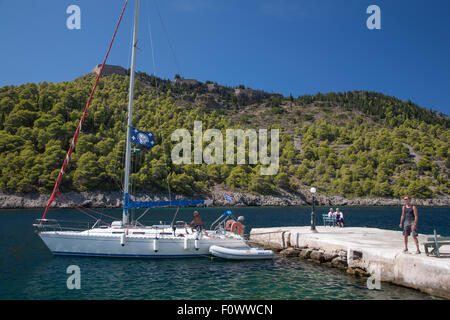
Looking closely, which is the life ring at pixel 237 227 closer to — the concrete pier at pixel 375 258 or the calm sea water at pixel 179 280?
the calm sea water at pixel 179 280

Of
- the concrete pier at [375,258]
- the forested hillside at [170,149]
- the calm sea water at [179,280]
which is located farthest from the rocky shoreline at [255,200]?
the calm sea water at [179,280]

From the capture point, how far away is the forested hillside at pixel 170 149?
74438mm

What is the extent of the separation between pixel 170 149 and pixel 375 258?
96.5 m

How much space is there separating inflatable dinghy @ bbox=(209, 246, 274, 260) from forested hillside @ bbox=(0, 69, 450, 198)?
146ft

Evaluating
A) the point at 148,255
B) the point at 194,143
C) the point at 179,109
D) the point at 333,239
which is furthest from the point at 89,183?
the point at 179,109

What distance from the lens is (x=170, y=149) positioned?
10494 cm

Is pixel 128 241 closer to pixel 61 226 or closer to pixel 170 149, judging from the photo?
pixel 61 226

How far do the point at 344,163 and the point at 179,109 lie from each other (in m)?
80.4

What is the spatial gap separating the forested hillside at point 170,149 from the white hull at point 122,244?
43.1 m

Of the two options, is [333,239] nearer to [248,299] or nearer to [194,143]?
[248,299]

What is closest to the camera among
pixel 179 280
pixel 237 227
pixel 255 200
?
pixel 179 280

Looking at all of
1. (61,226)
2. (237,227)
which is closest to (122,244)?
(237,227)
